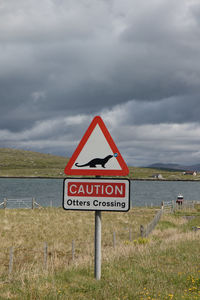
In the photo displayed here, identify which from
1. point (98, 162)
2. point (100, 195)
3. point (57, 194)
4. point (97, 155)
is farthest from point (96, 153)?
point (57, 194)

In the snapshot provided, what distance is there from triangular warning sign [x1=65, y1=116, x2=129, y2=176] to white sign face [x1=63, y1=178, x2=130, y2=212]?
0.21m

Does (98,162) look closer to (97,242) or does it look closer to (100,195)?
(100,195)

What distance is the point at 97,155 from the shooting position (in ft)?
18.1

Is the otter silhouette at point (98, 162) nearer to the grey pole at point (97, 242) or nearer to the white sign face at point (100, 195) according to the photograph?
the white sign face at point (100, 195)

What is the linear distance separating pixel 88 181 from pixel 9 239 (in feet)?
55.9

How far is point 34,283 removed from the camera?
17.9ft

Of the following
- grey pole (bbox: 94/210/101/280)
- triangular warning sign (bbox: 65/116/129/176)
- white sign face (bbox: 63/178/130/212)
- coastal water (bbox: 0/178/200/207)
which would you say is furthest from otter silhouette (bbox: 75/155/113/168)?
coastal water (bbox: 0/178/200/207)

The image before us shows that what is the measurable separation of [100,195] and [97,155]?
0.70m

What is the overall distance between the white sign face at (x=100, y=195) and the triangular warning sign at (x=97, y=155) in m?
0.21

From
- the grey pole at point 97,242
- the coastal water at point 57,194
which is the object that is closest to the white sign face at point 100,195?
the grey pole at point 97,242

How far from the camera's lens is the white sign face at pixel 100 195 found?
5562 mm

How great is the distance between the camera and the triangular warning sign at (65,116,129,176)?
5434 mm

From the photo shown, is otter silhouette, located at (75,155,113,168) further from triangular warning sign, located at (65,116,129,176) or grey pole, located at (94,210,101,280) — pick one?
grey pole, located at (94,210,101,280)

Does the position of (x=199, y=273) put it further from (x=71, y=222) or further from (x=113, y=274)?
(x=71, y=222)
